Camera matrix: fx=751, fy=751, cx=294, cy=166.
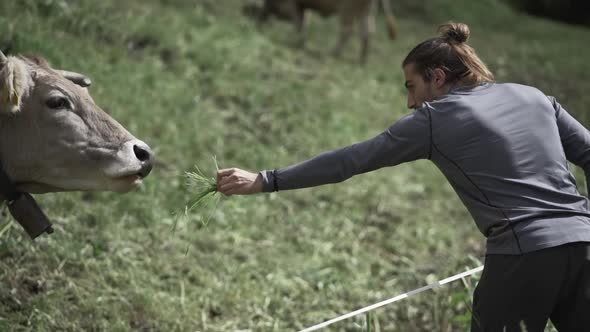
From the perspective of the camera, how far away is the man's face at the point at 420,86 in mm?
2969

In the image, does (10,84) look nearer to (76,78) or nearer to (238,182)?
(76,78)

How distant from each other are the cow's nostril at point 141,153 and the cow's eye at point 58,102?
0.39 metres

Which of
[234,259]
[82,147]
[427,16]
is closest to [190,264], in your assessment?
[234,259]

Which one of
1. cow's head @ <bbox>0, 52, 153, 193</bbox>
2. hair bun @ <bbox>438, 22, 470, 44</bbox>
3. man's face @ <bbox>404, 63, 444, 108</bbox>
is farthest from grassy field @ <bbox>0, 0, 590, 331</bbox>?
hair bun @ <bbox>438, 22, 470, 44</bbox>

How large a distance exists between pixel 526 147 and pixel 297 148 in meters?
4.64

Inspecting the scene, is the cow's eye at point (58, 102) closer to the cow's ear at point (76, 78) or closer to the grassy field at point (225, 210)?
the cow's ear at point (76, 78)

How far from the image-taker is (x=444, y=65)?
2.94 meters

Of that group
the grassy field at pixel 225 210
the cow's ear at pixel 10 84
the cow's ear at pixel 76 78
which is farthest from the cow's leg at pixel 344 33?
the cow's ear at pixel 10 84

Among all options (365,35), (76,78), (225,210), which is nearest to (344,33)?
(365,35)

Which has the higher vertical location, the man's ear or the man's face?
the man's ear

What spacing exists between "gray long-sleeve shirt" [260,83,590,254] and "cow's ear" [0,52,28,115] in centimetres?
128

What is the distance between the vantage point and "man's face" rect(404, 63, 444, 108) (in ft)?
9.74

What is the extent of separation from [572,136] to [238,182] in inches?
53.8

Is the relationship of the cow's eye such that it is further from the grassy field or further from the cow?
the cow
